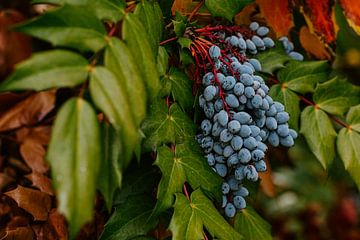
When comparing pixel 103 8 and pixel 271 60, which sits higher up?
pixel 103 8

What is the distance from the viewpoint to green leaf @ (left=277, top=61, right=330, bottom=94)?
1135mm

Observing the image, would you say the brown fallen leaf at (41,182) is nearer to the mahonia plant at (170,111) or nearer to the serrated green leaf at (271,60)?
the mahonia plant at (170,111)

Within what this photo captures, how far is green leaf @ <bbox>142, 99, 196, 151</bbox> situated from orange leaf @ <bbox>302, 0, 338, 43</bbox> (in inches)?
18.2

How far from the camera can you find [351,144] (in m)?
1.11

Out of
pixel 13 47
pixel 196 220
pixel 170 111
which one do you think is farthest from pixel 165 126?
pixel 13 47

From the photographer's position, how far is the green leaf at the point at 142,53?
77 cm

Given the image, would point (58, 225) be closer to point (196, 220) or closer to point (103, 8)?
point (196, 220)

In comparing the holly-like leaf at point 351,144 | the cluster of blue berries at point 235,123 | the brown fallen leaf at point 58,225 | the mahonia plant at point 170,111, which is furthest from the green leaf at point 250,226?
the brown fallen leaf at point 58,225

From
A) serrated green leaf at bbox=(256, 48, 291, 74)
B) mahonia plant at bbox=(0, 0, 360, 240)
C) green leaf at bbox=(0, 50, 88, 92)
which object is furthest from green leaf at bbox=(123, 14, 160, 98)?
serrated green leaf at bbox=(256, 48, 291, 74)

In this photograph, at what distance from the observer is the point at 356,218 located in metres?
3.37

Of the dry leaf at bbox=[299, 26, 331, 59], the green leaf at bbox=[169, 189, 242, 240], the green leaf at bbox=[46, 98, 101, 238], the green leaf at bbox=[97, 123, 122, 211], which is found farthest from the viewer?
the dry leaf at bbox=[299, 26, 331, 59]

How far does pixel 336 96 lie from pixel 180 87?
39 cm

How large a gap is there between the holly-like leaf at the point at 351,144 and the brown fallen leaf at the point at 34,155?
0.67 metres

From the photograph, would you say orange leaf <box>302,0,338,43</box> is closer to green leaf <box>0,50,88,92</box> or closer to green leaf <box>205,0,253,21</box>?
green leaf <box>205,0,253,21</box>
